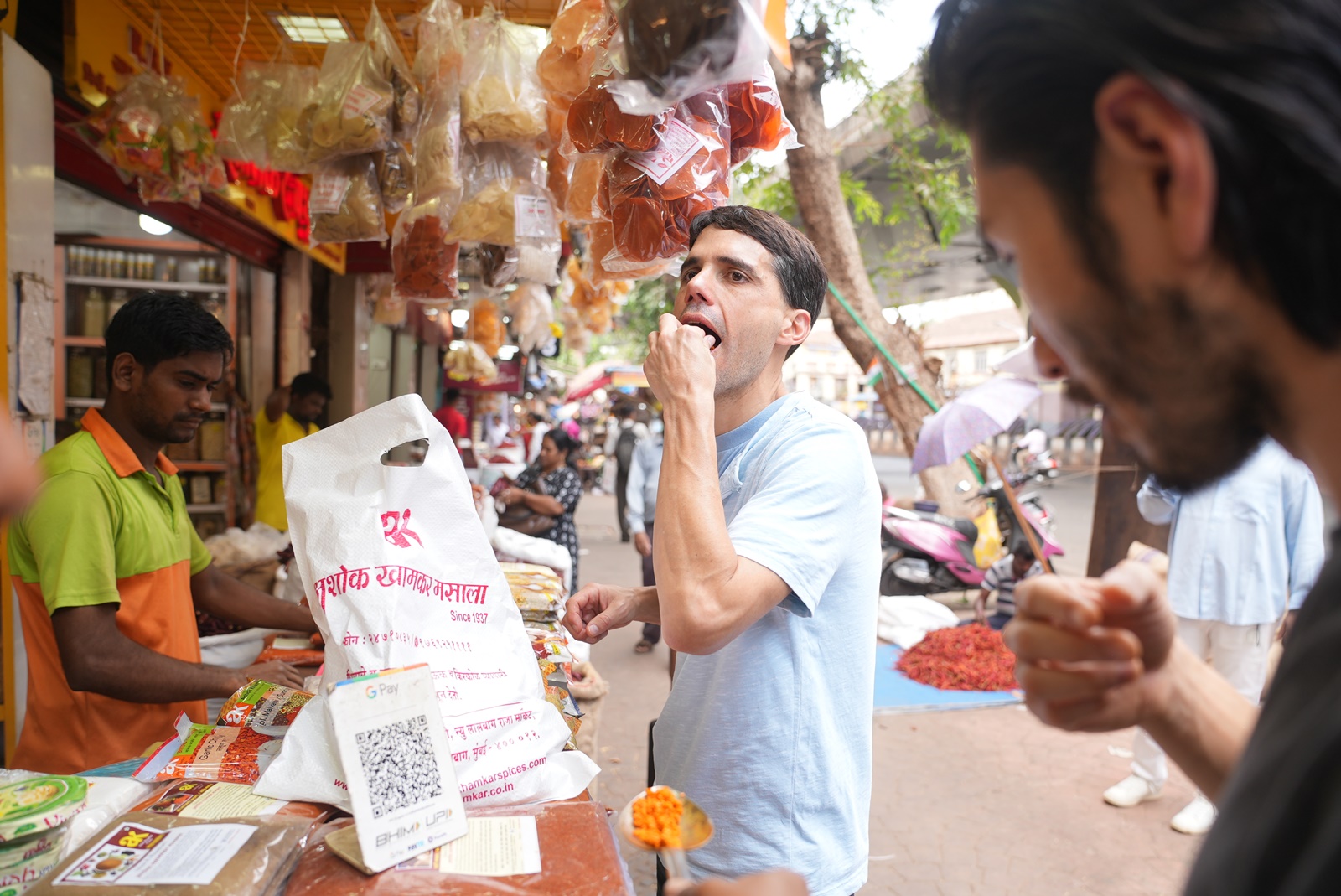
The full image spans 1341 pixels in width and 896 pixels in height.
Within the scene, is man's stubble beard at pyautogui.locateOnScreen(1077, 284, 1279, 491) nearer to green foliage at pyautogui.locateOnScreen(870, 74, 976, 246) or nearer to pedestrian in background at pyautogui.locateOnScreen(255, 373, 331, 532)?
pedestrian in background at pyautogui.locateOnScreen(255, 373, 331, 532)

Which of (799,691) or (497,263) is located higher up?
(497,263)

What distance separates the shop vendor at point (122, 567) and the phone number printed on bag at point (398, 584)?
68cm

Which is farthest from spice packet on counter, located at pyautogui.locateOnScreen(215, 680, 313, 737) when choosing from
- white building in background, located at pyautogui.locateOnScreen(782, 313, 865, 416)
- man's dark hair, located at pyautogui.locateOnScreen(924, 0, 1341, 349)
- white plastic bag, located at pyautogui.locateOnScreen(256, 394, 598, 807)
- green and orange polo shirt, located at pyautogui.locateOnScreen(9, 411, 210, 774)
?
white building in background, located at pyautogui.locateOnScreen(782, 313, 865, 416)

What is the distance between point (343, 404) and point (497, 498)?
222 cm

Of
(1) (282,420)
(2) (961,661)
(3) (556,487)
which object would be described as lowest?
(2) (961,661)

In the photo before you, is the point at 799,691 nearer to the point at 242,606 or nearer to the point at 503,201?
the point at 503,201

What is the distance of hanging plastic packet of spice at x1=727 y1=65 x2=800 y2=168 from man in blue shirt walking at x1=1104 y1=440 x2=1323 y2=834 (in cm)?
301

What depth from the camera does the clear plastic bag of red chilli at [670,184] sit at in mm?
1897

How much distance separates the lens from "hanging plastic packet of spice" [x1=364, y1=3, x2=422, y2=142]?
106 inches

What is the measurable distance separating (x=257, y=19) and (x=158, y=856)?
3.64 meters

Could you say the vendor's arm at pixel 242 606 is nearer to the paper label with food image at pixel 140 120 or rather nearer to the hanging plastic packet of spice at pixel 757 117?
the paper label with food image at pixel 140 120

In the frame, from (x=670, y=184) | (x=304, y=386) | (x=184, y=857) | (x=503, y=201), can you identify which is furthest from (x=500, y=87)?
(x=304, y=386)

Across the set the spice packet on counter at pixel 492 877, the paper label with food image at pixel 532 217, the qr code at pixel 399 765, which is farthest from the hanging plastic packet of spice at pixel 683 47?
the spice packet on counter at pixel 492 877

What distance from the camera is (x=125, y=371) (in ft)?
7.58
